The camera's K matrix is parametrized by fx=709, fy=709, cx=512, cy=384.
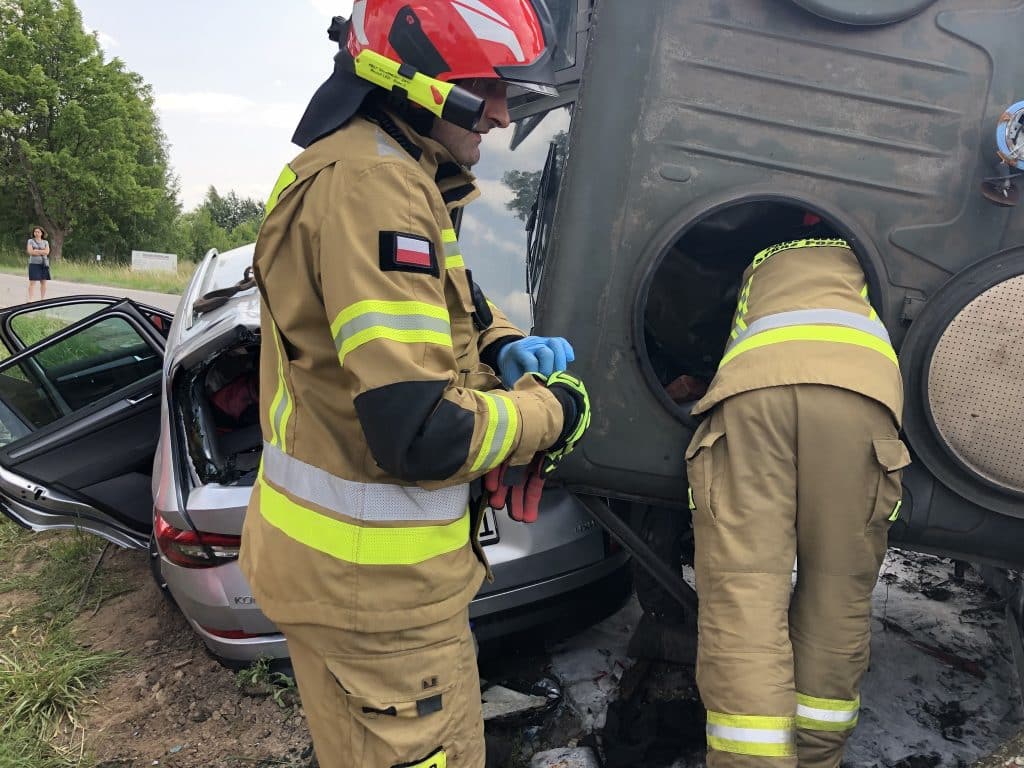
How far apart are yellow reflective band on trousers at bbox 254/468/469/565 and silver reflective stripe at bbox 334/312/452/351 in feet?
1.19

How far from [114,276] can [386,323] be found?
22.6 m

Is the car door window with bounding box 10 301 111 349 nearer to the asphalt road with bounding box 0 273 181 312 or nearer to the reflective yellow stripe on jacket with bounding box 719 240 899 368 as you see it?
the reflective yellow stripe on jacket with bounding box 719 240 899 368

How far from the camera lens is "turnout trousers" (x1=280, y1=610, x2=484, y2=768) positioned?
4.43ft

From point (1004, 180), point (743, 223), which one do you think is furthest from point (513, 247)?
point (1004, 180)

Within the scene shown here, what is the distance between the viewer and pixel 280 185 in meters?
1.38

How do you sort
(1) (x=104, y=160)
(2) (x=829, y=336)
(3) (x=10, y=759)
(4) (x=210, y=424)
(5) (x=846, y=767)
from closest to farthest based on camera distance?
(2) (x=829, y=336)
(5) (x=846, y=767)
(3) (x=10, y=759)
(4) (x=210, y=424)
(1) (x=104, y=160)

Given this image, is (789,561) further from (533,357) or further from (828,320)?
(533,357)

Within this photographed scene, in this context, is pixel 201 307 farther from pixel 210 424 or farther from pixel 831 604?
pixel 831 604

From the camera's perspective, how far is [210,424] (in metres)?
2.85

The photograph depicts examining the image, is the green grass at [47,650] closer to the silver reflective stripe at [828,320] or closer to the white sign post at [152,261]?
the silver reflective stripe at [828,320]

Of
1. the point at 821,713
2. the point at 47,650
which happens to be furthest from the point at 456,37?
the point at 47,650

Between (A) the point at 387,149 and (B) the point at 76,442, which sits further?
(B) the point at 76,442

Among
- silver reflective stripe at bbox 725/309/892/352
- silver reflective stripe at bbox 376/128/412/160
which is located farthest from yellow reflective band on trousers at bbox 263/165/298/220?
silver reflective stripe at bbox 725/309/892/352

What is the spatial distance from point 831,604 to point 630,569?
1189mm
